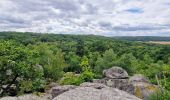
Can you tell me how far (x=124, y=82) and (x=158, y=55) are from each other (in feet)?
311

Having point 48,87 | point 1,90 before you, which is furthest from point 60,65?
point 1,90

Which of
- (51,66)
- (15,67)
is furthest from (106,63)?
(15,67)

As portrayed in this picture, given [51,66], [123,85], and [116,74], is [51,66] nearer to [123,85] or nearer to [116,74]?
[116,74]

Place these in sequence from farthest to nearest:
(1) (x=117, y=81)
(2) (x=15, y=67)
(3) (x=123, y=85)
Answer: (1) (x=117, y=81) < (2) (x=15, y=67) < (3) (x=123, y=85)

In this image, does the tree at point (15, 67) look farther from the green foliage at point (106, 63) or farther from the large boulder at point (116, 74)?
the green foliage at point (106, 63)

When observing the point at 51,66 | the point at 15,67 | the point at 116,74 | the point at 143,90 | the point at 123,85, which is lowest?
the point at 51,66

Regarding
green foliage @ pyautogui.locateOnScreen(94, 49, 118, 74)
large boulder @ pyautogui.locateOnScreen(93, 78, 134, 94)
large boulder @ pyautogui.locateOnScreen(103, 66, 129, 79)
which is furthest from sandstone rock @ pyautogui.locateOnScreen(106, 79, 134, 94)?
green foliage @ pyautogui.locateOnScreen(94, 49, 118, 74)

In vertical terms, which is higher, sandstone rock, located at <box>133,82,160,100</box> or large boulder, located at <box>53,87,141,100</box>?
large boulder, located at <box>53,87,141,100</box>

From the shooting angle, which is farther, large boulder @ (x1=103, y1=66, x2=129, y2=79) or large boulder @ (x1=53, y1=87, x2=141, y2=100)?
large boulder @ (x1=103, y1=66, x2=129, y2=79)

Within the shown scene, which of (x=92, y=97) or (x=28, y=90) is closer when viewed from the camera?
(x=92, y=97)

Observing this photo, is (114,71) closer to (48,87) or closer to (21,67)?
(48,87)

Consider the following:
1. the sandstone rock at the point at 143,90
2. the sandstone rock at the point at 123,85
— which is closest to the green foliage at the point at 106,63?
the sandstone rock at the point at 123,85

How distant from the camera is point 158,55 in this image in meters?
134

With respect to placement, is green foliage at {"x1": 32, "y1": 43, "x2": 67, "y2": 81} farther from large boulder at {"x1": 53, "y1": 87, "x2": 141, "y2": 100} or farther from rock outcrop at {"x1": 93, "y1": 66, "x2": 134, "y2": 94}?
large boulder at {"x1": 53, "y1": 87, "x2": 141, "y2": 100}
